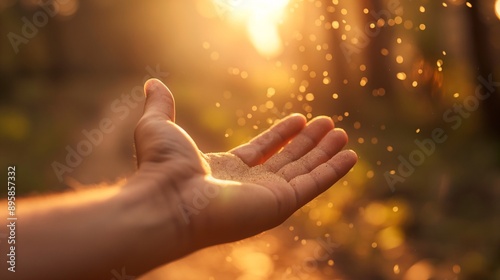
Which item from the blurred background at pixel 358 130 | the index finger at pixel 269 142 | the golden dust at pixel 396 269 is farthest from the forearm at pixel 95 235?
the golden dust at pixel 396 269

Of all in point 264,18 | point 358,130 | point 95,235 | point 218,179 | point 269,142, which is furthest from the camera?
point 358,130

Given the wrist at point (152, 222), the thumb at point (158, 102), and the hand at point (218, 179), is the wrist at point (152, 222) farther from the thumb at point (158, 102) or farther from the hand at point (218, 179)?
the thumb at point (158, 102)

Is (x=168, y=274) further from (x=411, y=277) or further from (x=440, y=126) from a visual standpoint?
(x=440, y=126)

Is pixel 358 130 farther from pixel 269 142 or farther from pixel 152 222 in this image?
pixel 152 222

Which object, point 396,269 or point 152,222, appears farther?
point 396,269

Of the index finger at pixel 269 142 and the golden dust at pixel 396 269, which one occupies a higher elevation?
the index finger at pixel 269 142

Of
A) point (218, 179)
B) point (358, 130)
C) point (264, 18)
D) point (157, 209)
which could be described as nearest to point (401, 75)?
point (358, 130)

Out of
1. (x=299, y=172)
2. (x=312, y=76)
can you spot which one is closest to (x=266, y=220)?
(x=299, y=172)
